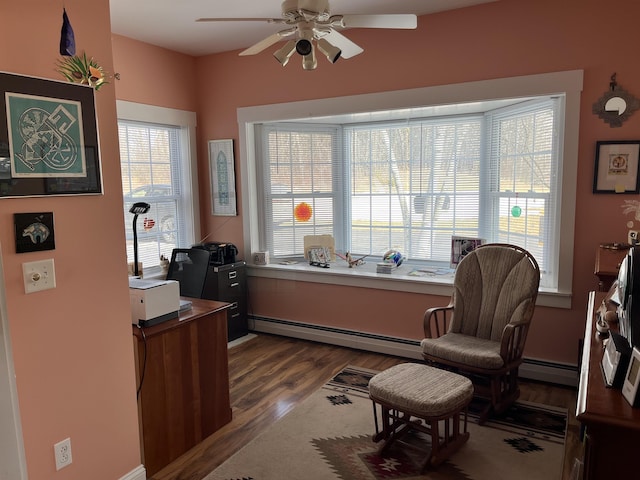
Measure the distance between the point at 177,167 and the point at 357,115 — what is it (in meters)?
1.80

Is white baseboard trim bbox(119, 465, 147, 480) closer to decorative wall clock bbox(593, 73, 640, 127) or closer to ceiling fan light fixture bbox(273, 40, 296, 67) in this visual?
ceiling fan light fixture bbox(273, 40, 296, 67)

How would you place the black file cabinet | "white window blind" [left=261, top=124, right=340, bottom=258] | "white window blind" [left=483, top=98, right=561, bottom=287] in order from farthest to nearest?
1. "white window blind" [left=261, top=124, right=340, bottom=258]
2. the black file cabinet
3. "white window blind" [left=483, top=98, right=561, bottom=287]

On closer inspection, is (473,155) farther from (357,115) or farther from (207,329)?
(207,329)

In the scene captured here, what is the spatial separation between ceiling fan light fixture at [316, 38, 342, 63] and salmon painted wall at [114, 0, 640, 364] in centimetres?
143

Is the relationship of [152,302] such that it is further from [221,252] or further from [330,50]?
[221,252]

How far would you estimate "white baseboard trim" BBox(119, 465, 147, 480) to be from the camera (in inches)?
88.0

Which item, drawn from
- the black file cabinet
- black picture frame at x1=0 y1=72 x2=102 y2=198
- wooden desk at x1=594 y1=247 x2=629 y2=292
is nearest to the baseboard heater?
the black file cabinet

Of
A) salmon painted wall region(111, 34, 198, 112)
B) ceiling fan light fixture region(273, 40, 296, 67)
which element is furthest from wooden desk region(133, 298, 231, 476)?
salmon painted wall region(111, 34, 198, 112)

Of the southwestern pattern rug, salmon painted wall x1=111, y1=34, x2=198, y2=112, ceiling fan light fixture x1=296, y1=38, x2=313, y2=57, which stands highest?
salmon painted wall x1=111, y1=34, x2=198, y2=112

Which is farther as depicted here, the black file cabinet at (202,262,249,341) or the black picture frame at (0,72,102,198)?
the black file cabinet at (202,262,249,341)

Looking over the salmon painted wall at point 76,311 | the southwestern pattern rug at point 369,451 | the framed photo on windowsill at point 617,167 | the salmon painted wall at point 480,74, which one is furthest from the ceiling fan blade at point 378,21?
the southwestern pattern rug at point 369,451

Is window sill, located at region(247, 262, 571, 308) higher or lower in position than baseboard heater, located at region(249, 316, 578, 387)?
higher

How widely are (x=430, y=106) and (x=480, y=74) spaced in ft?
1.34

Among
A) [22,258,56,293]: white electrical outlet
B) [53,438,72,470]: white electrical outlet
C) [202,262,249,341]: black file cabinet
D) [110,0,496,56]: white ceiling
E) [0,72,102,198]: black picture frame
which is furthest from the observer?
[202,262,249,341]: black file cabinet
